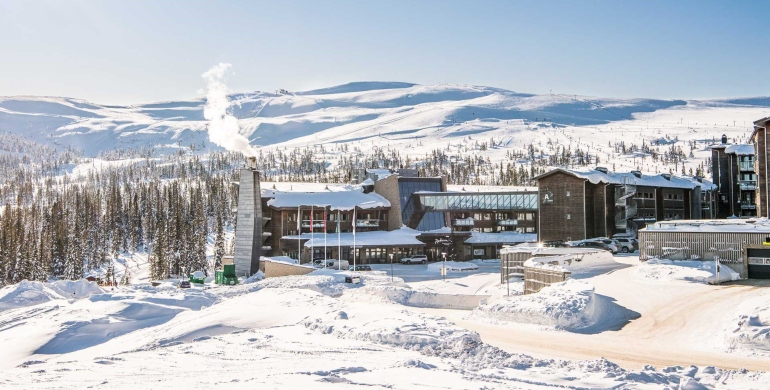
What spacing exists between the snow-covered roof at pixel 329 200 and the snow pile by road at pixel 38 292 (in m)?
19.0

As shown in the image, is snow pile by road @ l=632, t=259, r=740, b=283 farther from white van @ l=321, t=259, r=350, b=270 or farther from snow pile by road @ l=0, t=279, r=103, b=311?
snow pile by road @ l=0, t=279, r=103, b=311

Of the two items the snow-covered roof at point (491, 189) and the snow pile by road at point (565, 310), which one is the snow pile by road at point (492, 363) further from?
the snow-covered roof at point (491, 189)

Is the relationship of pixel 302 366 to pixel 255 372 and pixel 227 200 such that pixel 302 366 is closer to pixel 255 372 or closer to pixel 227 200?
pixel 255 372

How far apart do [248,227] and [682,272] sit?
1608 inches

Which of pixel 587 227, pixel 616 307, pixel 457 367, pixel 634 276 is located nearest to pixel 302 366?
pixel 457 367

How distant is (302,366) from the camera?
795 inches

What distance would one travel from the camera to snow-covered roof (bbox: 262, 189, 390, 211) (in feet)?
219

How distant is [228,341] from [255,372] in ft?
20.9

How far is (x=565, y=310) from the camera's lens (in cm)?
2661

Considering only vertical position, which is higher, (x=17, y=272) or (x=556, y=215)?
(x=556, y=215)

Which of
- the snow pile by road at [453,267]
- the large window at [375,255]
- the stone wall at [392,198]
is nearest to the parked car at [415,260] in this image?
the large window at [375,255]

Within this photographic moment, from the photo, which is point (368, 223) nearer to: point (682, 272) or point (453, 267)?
point (453, 267)

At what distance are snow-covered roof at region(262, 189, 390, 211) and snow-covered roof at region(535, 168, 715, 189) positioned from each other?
18419 millimetres

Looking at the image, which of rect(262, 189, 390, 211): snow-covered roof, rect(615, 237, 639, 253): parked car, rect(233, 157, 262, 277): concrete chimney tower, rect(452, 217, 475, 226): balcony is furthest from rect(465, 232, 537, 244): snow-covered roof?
rect(233, 157, 262, 277): concrete chimney tower
